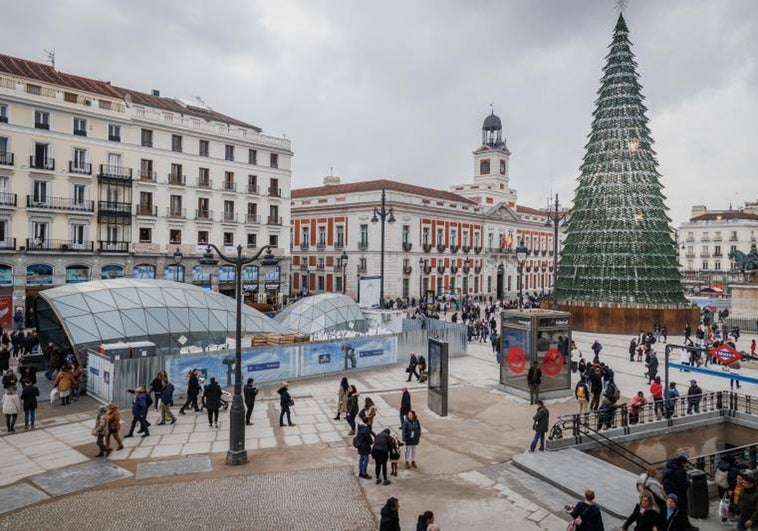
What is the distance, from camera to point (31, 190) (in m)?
35.5

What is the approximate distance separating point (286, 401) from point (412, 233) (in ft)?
147

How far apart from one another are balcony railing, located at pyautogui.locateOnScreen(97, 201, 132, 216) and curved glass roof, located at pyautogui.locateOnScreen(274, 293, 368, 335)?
18.2 metres

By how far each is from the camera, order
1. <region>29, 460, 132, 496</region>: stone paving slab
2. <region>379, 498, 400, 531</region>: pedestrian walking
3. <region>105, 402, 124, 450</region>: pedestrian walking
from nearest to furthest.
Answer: <region>379, 498, 400, 531</region>: pedestrian walking → <region>29, 460, 132, 496</region>: stone paving slab → <region>105, 402, 124, 450</region>: pedestrian walking

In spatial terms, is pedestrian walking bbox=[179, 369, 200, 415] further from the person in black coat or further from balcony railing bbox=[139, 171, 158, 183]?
balcony railing bbox=[139, 171, 158, 183]

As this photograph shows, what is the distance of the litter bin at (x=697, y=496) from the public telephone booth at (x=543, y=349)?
27.1ft

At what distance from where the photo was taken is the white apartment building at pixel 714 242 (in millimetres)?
89688

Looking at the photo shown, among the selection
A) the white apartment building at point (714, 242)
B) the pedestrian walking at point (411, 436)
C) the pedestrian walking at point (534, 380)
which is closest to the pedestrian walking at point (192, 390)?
the pedestrian walking at point (411, 436)

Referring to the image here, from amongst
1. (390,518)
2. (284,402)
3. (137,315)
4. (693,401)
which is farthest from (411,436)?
(137,315)

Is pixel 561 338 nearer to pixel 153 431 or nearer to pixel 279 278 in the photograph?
pixel 153 431

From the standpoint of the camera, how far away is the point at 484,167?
249ft

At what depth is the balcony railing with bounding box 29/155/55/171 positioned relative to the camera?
1396 inches

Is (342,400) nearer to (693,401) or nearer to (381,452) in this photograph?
(381,452)

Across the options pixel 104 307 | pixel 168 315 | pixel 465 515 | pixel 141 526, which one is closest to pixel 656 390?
pixel 465 515

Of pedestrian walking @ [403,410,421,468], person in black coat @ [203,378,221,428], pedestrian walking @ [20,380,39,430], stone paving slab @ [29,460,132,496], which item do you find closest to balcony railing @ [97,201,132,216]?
pedestrian walking @ [20,380,39,430]
